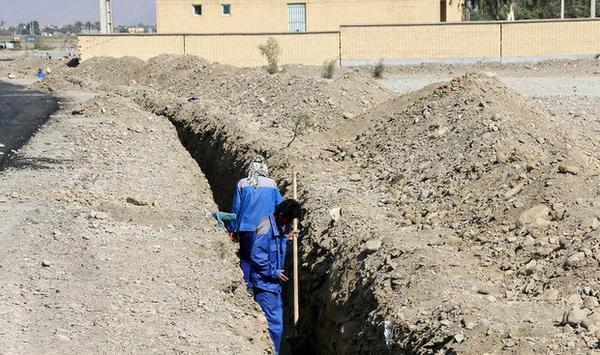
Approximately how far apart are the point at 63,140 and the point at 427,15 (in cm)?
3309

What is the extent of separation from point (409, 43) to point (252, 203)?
33978 mm

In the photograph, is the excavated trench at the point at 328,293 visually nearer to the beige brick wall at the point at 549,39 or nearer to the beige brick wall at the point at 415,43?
the beige brick wall at the point at 415,43

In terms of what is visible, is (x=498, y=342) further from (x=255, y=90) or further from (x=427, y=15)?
(x=427, y=15)

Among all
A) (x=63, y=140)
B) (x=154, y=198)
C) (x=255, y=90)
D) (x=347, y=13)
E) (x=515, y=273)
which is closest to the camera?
(x=515, y=273)

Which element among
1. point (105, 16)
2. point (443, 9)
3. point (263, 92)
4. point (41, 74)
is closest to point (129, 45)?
point (41, 74)

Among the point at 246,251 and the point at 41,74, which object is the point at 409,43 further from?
the point at 246,251

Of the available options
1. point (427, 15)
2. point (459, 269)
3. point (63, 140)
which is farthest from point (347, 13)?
point (459, 269)

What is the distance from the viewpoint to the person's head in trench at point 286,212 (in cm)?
1080

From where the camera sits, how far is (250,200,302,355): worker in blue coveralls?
1084cm

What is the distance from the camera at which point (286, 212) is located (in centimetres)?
1080

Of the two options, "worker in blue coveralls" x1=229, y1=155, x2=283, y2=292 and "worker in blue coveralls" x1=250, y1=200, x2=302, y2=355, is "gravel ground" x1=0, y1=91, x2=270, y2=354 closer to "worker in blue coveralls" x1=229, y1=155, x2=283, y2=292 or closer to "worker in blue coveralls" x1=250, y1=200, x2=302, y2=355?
"worker in blue coveralls" x1=250, y1=200, x2=302, y2=355

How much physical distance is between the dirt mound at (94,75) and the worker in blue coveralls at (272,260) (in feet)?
85.7

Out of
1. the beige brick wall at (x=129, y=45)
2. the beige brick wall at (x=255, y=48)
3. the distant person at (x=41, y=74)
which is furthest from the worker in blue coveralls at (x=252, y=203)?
the distant person at (x=41, y=74)

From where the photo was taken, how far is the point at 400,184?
535 inches
